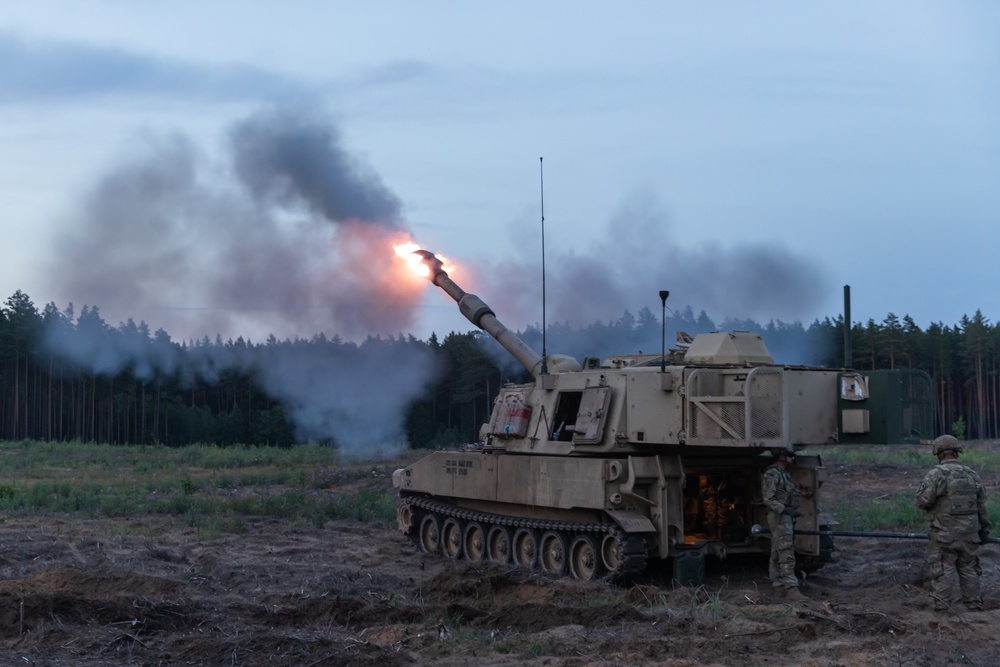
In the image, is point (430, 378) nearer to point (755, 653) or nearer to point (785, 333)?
point (785, 333)

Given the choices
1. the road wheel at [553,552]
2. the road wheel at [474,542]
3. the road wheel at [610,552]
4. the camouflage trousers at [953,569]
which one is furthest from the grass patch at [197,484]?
the camouflage trousers at [953,569]

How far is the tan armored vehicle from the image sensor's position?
12914mm

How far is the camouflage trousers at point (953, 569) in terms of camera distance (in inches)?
459

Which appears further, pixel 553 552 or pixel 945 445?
pixel 553 552

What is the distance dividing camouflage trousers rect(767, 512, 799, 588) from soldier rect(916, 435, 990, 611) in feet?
5.20

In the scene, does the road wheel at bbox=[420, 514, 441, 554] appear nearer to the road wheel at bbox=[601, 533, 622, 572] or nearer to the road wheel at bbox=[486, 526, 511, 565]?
the road wheel at bbox=[486, 526, 511, 565]

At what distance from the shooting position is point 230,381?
53.2 metres

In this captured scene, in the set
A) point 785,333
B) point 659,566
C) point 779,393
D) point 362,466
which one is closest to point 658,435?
point 779,393

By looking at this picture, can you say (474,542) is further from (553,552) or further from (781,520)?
(781,520)

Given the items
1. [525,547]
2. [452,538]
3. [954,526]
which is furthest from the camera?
[452,538]

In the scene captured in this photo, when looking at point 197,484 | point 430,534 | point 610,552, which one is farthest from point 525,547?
point 197,484

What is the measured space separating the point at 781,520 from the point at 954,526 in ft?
6.40

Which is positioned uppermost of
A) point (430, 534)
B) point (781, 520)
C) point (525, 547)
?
point (781, 520)

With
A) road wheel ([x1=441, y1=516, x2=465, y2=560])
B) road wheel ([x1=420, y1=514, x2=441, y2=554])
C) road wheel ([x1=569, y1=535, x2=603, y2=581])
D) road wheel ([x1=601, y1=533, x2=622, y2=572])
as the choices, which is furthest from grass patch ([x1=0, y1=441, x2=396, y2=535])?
road wheel ([x1=601, y1=533, x2=622, y2=572])
